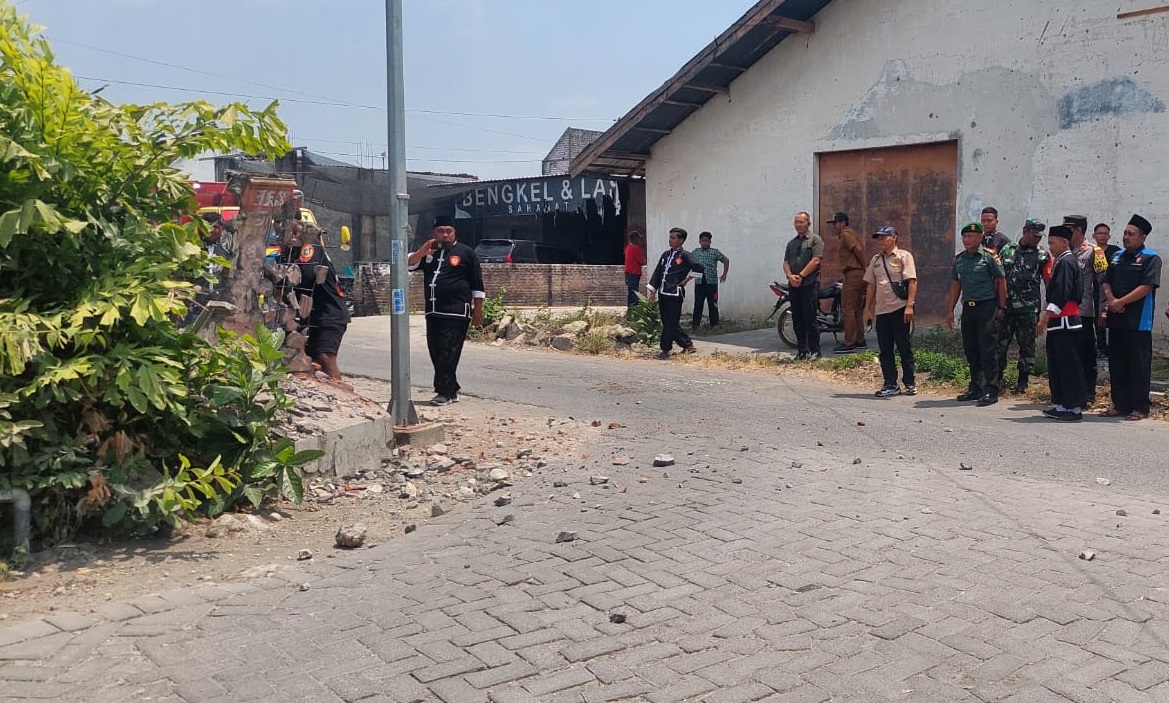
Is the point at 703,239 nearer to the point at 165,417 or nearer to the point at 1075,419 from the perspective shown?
the point at 1075,419

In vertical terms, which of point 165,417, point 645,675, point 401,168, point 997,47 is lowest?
point 645,675

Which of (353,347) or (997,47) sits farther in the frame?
(353,347)

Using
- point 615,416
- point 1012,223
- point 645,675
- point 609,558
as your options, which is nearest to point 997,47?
point 1012,223

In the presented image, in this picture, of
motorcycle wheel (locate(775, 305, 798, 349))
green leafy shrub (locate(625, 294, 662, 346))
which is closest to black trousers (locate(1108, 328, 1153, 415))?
motorcycle wheel (locate(775, 305, 798, 349))

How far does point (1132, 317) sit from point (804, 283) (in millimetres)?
4231

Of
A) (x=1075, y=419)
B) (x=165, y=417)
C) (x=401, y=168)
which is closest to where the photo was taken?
(x=165, y=417)

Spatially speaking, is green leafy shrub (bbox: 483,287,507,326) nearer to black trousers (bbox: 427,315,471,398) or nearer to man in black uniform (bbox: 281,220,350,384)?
black trousers (bbox: 427,315,471,398)

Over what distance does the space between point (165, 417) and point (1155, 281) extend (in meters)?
8.20

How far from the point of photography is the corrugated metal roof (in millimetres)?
15320

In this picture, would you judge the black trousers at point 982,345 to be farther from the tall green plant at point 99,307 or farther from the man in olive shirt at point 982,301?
the tall green plant at point 99,307

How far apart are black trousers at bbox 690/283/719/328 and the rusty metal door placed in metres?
2.06

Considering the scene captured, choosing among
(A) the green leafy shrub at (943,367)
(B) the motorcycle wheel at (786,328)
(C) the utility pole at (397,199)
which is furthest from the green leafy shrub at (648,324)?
(C) the utility pole at (397,199)

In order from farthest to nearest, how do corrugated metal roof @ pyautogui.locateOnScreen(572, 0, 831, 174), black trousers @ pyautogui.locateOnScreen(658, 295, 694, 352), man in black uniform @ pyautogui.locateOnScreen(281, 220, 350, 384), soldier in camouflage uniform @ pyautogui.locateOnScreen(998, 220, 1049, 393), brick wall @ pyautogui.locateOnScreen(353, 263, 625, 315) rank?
brick wall @ pyautogui.locateOnScreen(353, 263, 625, 315), corrugated metal roof @ pyautogui.locateOnScreen(572, 0, 831, 174), black trousers @ pyautogui.locateOnScreen(658, 295, 694, 352), soldier in camouflage uniform @ pyautogui.locateOnScreen(998, 220, 1049, 393), man in black uniform @ pyautogui.locateOnScreen(281, 220, 350, 384)

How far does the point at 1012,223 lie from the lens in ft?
45.8
